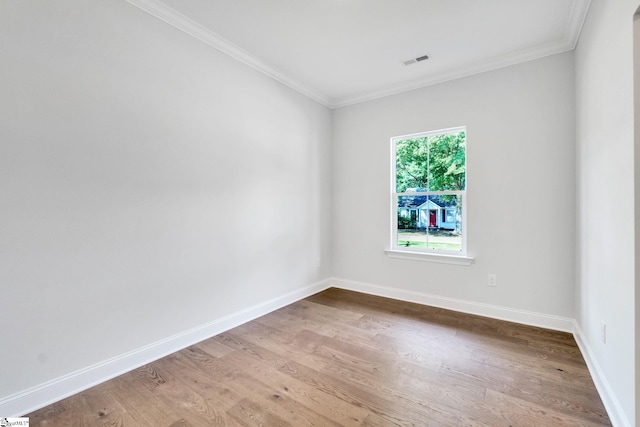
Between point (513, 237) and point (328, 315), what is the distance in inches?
82.7

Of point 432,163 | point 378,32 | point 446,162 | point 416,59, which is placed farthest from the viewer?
point 432,163

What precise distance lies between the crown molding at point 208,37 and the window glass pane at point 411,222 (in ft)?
6.60

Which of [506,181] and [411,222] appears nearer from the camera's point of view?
[506,181]

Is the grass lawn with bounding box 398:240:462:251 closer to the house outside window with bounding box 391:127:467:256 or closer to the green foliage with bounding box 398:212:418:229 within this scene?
the house outside window with bounding box 391:127:467:256

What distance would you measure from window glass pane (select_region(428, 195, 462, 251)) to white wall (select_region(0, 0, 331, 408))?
1.99m

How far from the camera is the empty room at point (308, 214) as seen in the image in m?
1.63

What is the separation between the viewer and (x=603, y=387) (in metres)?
1.74

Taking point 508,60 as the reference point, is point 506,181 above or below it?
below

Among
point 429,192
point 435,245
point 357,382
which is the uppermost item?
point 429,192

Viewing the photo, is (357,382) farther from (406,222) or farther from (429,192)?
(429,192)

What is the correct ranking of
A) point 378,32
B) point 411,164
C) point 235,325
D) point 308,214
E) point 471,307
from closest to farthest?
point 378,32, point 235,325, point 471,307, point 411,164, point 308,214

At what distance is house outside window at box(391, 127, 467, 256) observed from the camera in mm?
3275

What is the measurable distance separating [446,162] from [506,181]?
2.15 ft

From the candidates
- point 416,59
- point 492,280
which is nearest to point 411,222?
point 492,280
